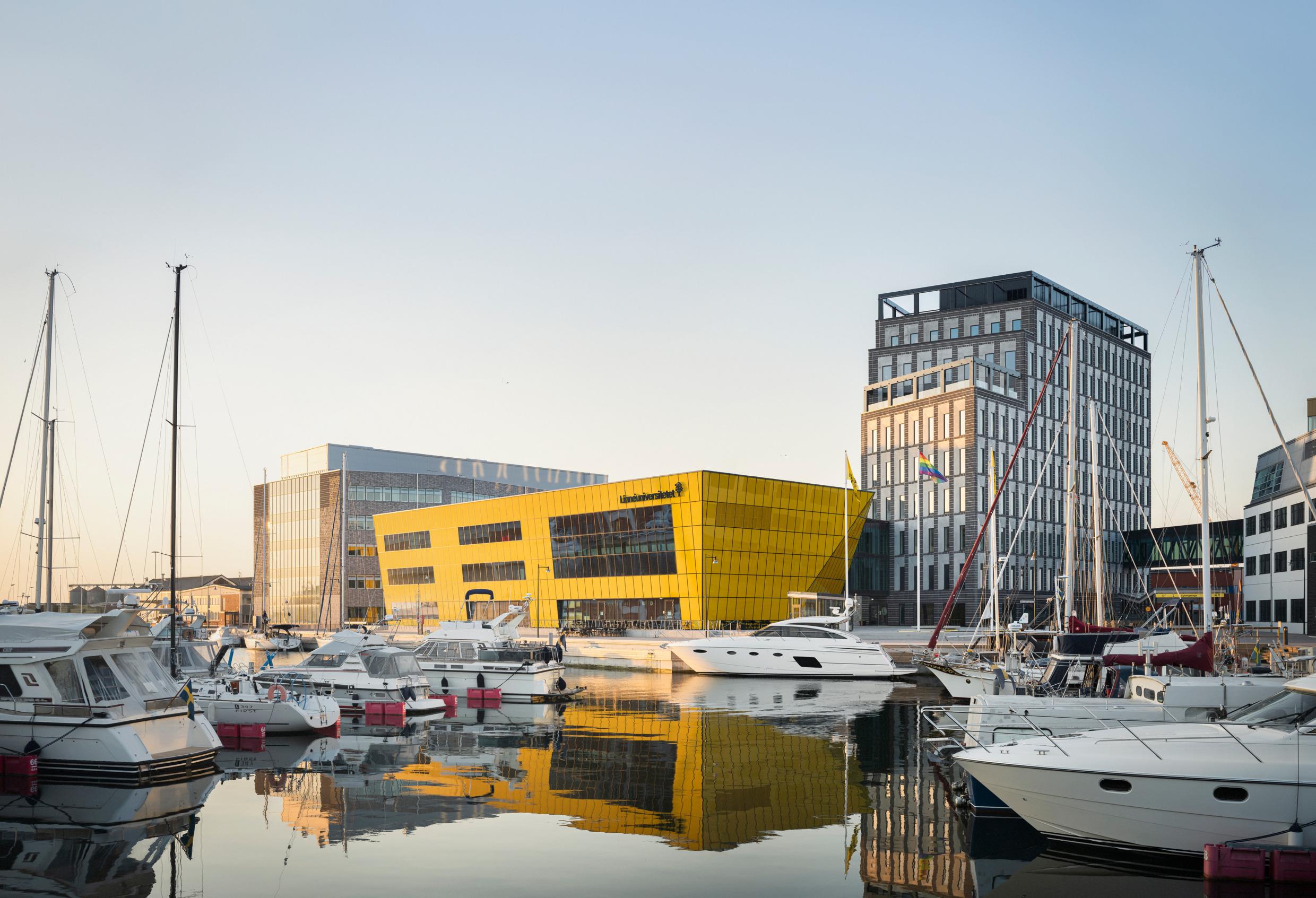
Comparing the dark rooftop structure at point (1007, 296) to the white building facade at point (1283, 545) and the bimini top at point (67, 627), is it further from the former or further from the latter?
the bimini top at point (67, 627)

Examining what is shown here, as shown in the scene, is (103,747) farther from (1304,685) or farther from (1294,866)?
(1304,685)

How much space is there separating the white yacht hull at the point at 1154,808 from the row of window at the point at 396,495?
11374cm

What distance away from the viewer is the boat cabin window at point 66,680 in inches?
837

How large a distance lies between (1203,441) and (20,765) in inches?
1141

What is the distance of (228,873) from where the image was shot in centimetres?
1449

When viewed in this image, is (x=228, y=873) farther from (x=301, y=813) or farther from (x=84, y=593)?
(x=84, y=593)

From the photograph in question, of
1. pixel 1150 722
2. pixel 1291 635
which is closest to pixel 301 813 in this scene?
pixel 1150 722

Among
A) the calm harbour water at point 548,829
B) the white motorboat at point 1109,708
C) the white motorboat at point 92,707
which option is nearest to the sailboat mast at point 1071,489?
the calm harbour water at point 548,829

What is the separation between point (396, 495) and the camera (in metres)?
126

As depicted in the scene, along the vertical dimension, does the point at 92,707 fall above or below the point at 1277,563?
below

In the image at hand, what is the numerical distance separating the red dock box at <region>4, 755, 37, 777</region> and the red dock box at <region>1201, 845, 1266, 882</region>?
20.4 metres

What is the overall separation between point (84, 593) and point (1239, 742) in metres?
42.6

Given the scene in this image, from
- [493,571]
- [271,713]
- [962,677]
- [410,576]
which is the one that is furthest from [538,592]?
[271,713]

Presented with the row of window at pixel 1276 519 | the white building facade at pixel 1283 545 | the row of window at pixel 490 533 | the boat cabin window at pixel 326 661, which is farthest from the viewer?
the row of window at pixel 490 533
